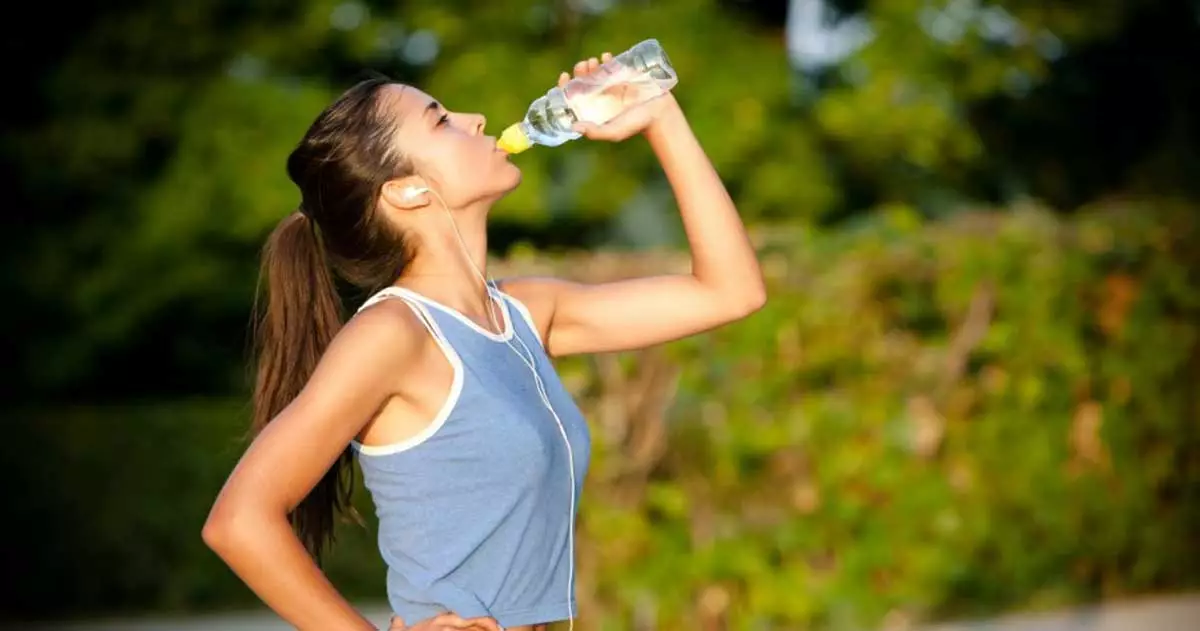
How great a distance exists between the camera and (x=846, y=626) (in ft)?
25.4

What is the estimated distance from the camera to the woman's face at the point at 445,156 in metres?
3.21

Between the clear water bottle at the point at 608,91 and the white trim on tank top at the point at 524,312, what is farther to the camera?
the clear water bottle at the point at 608,91

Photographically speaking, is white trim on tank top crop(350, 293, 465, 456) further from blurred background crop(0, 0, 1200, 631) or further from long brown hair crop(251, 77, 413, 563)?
blurred background crop(0, 0, 1200, 631)

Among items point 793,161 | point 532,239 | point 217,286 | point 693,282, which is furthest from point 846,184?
point 693,282

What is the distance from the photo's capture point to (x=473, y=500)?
295 centimetres

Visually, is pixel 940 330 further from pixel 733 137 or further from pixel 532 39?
pixel 532 39

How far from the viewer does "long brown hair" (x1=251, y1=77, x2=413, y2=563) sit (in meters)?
3.18

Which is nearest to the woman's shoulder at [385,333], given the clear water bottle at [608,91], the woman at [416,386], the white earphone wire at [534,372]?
the woman at [416,386]

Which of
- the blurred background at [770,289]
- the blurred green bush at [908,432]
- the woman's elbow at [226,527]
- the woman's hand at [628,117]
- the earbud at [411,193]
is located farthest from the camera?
the blurred background at [770,289]

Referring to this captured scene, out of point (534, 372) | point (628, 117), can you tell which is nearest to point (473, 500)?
point (534, 372)

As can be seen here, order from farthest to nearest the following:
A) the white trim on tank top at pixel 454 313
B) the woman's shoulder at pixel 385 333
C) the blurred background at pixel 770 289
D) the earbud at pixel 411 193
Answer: the blurred background at pixel 770 289 < the earbud at pixel 411 193 < the white trim on tank top at pixel 454 313 < the woman's shoulder at pixel 385 333

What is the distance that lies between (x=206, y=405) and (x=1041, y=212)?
259 inches

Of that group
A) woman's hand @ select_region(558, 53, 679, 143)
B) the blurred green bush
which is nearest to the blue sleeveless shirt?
woman's hand @ select_region(558, 53, 679, 143)

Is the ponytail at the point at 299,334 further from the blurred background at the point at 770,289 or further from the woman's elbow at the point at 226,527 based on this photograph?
the blurred background at the point at 770,289
